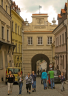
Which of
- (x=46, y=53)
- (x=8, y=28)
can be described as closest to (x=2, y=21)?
(x=8, y=28)

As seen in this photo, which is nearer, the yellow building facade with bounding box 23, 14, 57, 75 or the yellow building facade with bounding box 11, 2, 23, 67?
the yellow building facade with bounding box 11, 2, 23, 67

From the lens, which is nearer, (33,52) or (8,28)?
(8,28)

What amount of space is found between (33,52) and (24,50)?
177 centimetres

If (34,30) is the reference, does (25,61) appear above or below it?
below

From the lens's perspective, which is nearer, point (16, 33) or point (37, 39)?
point (16, 33)

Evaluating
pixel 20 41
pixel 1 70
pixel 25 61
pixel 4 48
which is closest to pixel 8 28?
pixel 4 48

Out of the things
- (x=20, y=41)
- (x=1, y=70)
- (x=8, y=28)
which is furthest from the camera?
(x=20, y=41)

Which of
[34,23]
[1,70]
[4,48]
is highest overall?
[34,23]

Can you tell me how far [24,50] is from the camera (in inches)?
1742

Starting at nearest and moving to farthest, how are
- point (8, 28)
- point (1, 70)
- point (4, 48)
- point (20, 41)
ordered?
1. point (1, 70)
2. point (4, 48)
3. point (8, 28)
4. point (20, 41)

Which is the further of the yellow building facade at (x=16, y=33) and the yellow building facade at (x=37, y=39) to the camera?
the yellow building facade at (x=37, y=39)

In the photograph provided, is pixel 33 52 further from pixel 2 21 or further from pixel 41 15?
pixel 2 21

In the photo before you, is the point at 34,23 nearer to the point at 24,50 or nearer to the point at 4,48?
the point at 24,50

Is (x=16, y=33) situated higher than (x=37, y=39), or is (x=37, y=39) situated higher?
(x=16, y=33)
